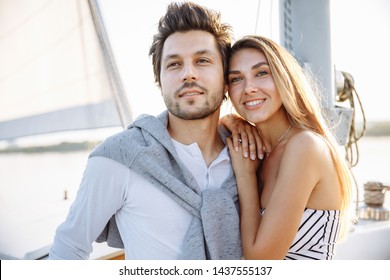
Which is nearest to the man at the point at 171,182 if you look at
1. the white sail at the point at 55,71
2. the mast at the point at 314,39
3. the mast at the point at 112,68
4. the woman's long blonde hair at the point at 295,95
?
the woman's long blonde hair at the point at 295,95

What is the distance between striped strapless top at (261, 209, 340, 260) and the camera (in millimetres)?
935

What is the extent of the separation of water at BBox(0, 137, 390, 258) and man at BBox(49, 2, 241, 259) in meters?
0.58

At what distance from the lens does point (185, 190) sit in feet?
2.79

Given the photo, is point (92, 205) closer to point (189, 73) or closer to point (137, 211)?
point (137, 211)

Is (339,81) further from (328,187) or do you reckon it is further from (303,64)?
(328,187)

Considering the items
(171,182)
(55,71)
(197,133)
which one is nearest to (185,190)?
(171,182)

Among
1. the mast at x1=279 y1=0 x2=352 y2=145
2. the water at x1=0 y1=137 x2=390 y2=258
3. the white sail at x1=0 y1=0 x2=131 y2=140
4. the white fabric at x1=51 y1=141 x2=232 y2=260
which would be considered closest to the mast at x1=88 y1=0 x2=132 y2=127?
the white sail at x1=0 y1=0 x2=131 y2=140

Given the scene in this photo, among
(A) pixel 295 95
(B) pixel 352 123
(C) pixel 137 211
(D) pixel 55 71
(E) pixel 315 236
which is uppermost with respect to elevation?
(D) pixel 55 71

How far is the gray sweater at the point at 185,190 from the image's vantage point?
2.75ft

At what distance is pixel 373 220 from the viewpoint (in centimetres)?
160

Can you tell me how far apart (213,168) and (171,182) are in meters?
0.15

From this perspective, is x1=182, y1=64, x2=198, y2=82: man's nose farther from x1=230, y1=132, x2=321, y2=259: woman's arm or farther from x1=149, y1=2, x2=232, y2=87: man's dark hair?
x1=230, y1=132, x2=321, y2=259: woman's arm

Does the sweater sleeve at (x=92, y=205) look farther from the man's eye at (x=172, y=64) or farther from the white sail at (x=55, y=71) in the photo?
the white sail at (x=55, y=71)

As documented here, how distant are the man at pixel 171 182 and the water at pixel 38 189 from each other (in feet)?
1.89
